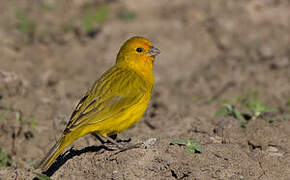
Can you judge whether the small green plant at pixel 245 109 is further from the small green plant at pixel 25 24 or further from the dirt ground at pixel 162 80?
the small green plant at pixel 25 24

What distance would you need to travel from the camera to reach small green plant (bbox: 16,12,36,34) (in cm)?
882

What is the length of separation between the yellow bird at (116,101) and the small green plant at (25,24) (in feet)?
11.7

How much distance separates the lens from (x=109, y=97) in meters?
5.27

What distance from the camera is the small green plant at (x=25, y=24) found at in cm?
882

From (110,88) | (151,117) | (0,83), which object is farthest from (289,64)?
(0,83)

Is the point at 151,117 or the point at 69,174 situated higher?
the point at 151,117

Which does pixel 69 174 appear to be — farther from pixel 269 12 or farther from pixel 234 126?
pixel 269 12

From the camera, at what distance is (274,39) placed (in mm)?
9070

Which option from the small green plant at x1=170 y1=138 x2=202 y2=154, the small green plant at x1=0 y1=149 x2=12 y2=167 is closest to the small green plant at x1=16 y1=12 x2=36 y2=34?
the small green plant at x1=0 y1=149 x2=12 y2=167

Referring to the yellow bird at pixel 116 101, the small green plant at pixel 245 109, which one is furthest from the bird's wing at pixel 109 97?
the small green plant at pixel 245 109

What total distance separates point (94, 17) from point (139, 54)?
13.0ft

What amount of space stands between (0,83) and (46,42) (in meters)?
2.36

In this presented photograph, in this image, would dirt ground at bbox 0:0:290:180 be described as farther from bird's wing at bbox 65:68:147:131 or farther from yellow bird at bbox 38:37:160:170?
bird's wing at bbox 65:68:147:131

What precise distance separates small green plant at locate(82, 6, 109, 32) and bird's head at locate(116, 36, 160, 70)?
357cm
